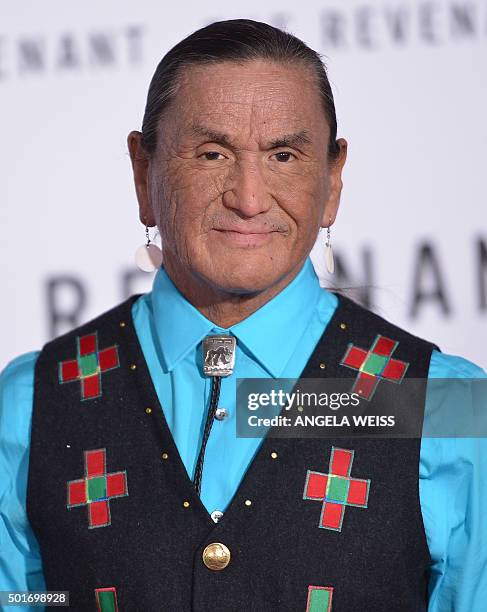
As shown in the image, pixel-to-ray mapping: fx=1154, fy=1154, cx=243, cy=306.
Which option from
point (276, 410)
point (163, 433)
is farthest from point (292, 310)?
point (163, 433)

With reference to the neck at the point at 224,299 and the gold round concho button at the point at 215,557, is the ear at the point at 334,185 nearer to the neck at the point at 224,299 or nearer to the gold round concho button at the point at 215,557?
the neck at the point at 224,299

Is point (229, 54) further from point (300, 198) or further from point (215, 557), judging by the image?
point (215, 557)

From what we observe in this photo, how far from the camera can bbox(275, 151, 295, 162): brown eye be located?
1.66 meters

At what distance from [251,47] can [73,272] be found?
105cm

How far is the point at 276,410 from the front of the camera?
5.64 ft

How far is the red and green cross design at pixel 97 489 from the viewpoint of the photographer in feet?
5.51

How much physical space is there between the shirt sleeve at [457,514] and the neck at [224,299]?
Answer: 1.05ft

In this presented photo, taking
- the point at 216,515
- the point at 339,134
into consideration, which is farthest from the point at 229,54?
the point at 339,134

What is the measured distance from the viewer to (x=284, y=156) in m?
1.67

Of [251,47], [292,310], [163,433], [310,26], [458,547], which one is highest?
[310,26]

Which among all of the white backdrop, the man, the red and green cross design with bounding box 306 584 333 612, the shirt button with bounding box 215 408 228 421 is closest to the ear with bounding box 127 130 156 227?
the man

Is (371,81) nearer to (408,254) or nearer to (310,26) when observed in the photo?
(310,26)

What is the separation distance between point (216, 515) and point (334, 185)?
55 centimetres

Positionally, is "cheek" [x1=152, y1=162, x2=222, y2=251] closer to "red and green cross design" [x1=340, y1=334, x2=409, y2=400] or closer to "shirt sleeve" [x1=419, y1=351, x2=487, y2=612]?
"red and green cross design" [x1=340, y1=334, x2=409, y2=400]
